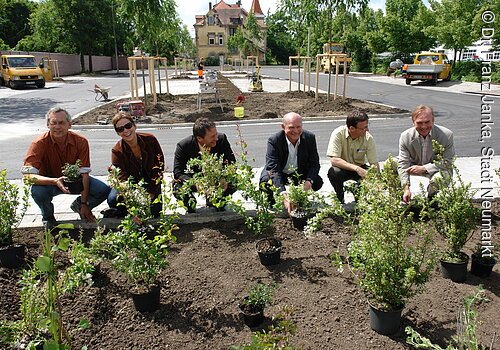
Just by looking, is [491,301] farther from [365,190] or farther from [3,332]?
[3,332]

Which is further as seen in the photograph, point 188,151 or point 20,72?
point 20,72

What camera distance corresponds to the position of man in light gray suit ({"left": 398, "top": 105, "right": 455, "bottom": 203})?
4.28 m

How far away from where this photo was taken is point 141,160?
4.25 metres

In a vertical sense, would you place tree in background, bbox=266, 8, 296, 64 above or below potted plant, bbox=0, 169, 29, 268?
above

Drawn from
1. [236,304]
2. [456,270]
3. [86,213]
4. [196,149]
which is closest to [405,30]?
[196,149]

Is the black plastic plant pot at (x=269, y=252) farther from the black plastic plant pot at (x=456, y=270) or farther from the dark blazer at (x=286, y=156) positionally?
the black plastic plant pot at (x=456, y=270)

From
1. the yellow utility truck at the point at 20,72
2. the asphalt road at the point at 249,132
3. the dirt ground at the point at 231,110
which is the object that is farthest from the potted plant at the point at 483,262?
the yellow utility truck at the point at 20,72

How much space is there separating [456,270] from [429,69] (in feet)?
83.1

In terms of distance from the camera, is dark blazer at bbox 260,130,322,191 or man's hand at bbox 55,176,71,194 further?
dark blazer at bbox 260,130,322,191

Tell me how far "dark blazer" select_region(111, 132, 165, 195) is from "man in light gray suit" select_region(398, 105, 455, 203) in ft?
8.80

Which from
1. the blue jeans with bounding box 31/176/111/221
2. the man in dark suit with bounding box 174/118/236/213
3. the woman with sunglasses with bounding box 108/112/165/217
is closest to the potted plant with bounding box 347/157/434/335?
the man in dark suit with bounding box 174/118/236/213

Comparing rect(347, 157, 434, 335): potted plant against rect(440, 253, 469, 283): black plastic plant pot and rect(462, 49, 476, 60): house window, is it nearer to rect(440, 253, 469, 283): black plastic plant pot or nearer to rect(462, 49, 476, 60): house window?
rect(440, 253, 469, 283): black plastic plant pot

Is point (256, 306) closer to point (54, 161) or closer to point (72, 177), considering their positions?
point (72, 177)

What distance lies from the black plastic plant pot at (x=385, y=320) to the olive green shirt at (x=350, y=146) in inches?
95.3
